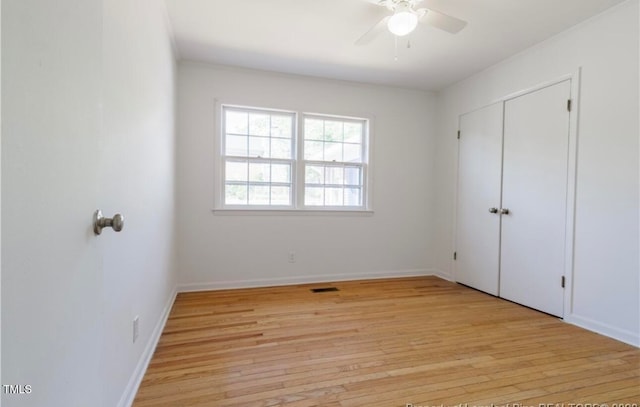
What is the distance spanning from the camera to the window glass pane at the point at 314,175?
12.8ft

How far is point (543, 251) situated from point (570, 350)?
3.35 feet

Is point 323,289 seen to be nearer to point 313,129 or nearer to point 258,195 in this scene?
point 258,195

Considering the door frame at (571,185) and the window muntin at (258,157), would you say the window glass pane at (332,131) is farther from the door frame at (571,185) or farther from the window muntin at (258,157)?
the door frame at (571,185)

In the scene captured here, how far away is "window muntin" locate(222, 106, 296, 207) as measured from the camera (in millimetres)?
3641

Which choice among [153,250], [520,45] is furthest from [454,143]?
[153,250]

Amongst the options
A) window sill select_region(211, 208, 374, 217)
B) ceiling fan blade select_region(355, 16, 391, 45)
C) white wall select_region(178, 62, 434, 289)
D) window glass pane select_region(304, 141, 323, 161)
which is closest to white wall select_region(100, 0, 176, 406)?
white wall select_region(178, 62, 434, 289)

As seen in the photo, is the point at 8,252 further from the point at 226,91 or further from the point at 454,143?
the point at 454,143

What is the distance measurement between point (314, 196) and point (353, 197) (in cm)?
56

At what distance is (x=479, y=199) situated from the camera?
143 inches

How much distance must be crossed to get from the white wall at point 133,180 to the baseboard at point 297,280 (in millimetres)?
910

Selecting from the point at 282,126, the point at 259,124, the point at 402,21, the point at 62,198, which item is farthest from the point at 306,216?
the point at 62,198

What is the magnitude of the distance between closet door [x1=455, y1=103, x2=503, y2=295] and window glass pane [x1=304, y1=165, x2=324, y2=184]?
180cm

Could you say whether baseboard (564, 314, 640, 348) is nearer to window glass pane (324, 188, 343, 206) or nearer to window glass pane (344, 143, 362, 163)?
window glass pane (324, 188, 343, 206)

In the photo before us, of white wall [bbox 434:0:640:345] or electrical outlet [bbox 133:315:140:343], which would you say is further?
white wall [bbox 434:0:640:345]
